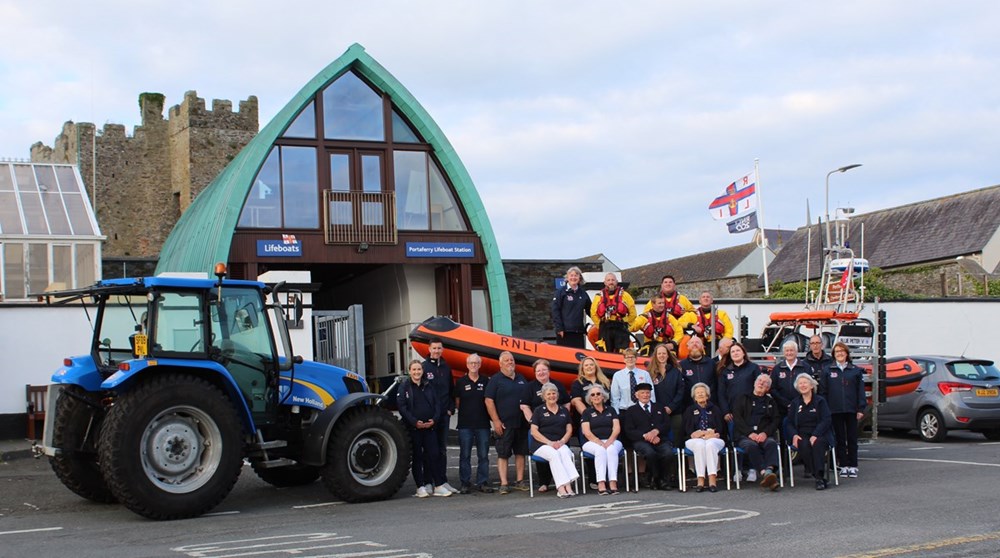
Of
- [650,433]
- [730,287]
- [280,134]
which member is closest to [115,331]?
[650,433]

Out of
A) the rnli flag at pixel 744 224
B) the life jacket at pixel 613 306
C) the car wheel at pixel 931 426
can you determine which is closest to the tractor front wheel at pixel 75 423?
the life jacket at pixel 613 306

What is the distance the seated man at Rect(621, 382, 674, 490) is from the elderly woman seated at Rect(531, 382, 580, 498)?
2.38 ft

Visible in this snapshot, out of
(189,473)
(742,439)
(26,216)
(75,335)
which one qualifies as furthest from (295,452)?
(26,216)

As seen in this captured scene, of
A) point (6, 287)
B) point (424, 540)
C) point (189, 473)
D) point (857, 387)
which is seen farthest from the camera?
point (6, 287)

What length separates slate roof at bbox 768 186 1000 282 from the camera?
45562mm

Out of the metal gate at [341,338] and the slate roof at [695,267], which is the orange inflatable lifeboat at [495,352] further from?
the slate roof at [695,267]

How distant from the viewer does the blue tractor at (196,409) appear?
33.3 feet

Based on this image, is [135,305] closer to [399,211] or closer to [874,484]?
[874,484]

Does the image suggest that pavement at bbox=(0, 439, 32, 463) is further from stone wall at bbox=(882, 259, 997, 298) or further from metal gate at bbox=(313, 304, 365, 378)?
stone wall at bbox=(882, 259, 997, 298)

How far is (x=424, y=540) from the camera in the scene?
349 inches

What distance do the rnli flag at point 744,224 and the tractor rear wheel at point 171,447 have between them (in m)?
26.1

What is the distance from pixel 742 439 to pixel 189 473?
20.0ft

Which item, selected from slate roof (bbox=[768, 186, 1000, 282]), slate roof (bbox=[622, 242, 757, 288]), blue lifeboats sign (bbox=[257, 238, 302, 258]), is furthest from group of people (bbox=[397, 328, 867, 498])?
slate roof (bbox=[622, 242, 757, 288])

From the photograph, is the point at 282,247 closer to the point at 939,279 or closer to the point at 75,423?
the point at 75,423
